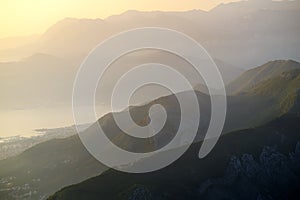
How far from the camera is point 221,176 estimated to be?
152m

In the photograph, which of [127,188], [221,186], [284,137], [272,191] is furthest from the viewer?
[284,137]

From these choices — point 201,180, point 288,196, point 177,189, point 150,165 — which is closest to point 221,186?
point 201,180

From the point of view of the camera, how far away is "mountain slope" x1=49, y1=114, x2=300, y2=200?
13938 centimetres

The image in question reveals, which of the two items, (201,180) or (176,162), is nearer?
(201,180)

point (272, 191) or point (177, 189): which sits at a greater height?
point (177, 189)

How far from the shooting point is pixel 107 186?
472ft

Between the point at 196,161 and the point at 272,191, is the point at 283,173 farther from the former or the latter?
the point at 196,161

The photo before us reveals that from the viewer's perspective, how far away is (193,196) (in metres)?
140

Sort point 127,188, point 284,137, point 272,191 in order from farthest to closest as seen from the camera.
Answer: point 284,137 → point 272,191 → point 127,188

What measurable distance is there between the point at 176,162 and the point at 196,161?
278 inches

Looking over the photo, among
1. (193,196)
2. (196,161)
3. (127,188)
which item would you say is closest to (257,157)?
(196,161)

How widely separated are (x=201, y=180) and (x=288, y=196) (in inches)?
1383

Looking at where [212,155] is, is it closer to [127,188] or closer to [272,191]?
[272,191]

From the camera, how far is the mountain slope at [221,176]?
457 feet
